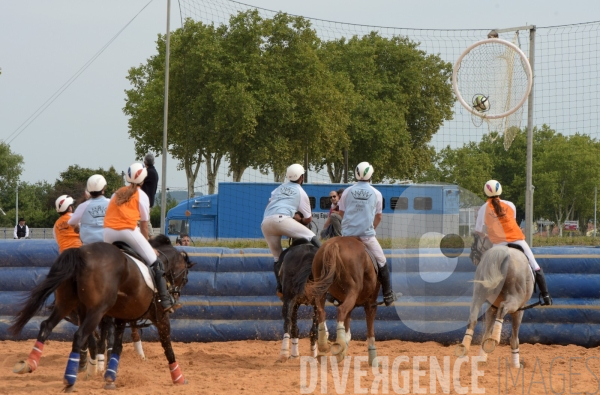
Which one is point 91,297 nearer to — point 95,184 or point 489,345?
point 95,184

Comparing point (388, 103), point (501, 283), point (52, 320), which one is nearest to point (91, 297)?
point (52, 320)

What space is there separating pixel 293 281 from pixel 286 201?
3.71ft

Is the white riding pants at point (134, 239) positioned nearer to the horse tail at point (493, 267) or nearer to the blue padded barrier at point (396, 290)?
the blue padded barrier at point (396, 290)

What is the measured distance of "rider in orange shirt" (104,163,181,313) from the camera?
29.7 feet

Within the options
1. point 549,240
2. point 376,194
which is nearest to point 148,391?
point 376,194

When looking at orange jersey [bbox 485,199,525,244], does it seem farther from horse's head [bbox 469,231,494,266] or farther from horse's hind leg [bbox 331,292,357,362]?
horse's hind leg [bbox 331,292,357,362]

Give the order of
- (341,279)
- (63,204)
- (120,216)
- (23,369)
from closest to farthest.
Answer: (23,369)
(120,216)
(341,279)
(63,204)

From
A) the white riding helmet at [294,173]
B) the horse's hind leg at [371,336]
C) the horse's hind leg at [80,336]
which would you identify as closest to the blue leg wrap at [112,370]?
the horse's hind leg at [80,336]

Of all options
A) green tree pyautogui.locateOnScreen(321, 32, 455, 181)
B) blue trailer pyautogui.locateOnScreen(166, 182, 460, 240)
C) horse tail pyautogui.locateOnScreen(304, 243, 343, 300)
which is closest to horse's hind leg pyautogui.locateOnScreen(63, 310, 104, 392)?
horse tail pyautogui.locateOnScreen(304, 243, 343, 300)

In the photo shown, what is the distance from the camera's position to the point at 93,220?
9789mm

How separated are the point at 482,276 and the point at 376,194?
5.69 ft

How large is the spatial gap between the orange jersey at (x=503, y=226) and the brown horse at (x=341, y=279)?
6.08ft

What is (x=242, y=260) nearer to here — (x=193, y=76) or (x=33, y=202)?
(x=193, y=76)

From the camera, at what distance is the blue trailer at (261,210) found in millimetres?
33625
